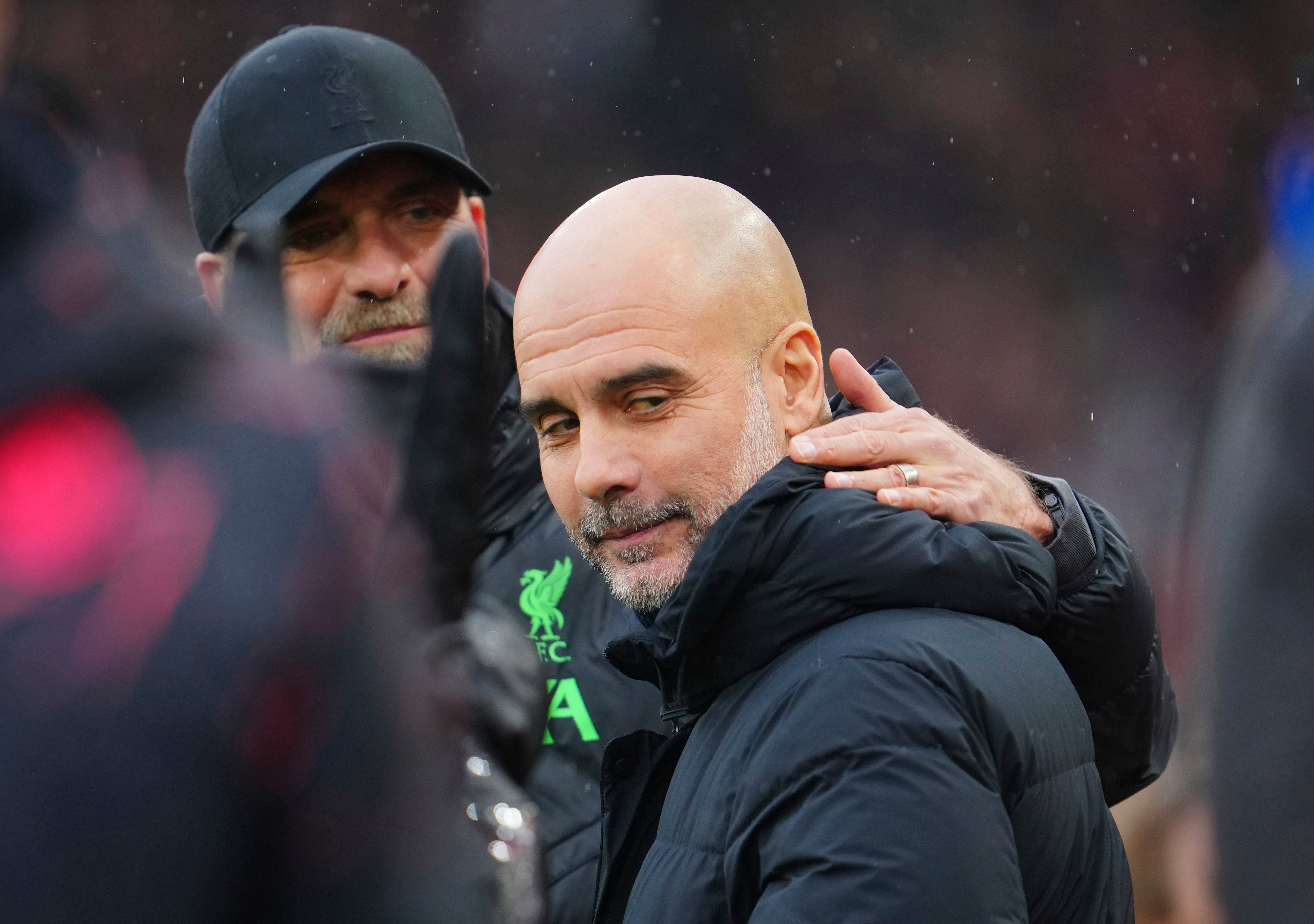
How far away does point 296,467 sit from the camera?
834 mm

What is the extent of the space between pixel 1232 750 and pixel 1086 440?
231 inches

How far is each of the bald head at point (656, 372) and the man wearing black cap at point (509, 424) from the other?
0.13 metres

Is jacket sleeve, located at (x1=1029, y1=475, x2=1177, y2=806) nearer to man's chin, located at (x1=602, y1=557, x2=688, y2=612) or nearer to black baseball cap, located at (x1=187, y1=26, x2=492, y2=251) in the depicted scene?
man's chin, located at (x1=602, y1=557, x2=688, y2=612)

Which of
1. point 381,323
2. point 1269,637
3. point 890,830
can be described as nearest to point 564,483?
point 890,830

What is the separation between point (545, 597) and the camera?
8.20ft

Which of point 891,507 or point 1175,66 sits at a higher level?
point 1175,66

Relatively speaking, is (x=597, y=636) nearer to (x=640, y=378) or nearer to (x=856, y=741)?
(x=640, y=378)

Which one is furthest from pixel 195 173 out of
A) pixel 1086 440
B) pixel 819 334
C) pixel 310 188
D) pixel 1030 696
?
→ pixel 1086 440

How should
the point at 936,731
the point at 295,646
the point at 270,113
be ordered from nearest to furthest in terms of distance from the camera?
the point at 295,646
the point at 936,731
the point at 270,113

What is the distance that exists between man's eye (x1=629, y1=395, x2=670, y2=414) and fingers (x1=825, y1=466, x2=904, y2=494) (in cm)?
27

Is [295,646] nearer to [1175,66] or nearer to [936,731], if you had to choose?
[936,731]

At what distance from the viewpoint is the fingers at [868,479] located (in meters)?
1.59

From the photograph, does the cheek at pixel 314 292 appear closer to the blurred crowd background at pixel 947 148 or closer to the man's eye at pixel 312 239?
the man's eye at pixel 312 239

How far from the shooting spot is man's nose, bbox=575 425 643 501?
1.74 meters
